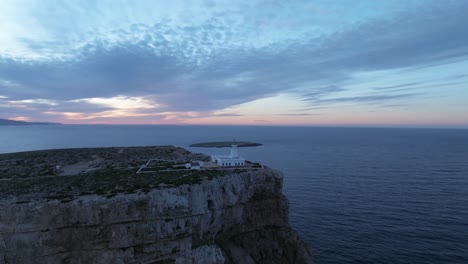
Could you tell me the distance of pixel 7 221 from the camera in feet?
67.1

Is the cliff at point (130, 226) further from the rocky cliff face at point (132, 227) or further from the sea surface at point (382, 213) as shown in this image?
the sea surface at point (382, 213)

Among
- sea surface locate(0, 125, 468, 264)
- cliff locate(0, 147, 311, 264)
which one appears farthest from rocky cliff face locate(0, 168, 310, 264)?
sea surface locate(0, 125, 468, 264)

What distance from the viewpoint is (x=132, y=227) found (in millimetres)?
22297

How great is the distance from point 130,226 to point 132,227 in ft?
0.63

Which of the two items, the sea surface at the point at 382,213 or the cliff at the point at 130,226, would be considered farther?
the sea surface at the point at 382,213

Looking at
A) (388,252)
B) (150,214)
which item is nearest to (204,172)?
(150,214)

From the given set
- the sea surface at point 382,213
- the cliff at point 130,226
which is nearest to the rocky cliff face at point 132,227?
the cliff at point 130,226

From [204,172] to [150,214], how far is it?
1088 centimetres

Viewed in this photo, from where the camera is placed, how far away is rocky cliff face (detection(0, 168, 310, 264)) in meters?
20.6

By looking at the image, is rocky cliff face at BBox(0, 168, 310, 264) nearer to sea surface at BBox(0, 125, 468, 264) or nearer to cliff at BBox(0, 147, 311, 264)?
cliff at BBox(0, 147, 311, 264)

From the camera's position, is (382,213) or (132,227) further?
(382,213)

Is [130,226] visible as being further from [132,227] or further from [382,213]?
[382,213]

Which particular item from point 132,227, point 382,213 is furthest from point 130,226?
point 382,213

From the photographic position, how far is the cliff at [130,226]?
2061 centimetres
